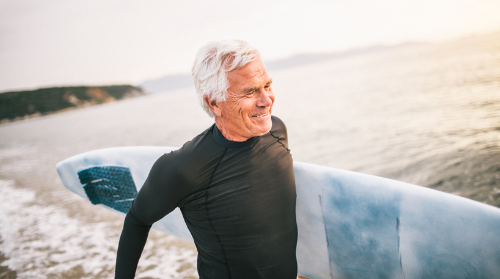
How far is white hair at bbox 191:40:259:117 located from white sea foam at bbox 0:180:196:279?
2.05m

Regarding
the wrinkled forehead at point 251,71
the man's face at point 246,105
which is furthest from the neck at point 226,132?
the wrinkled forehead at point 251,71

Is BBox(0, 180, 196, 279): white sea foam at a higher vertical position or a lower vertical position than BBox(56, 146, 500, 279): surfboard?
lower

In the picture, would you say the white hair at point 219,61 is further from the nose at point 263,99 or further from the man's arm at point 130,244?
the man's arm at point 130,244

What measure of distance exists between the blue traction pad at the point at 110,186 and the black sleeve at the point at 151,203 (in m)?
1.52

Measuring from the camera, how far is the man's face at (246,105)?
1.05 m

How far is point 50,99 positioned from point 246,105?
76712 millimetres

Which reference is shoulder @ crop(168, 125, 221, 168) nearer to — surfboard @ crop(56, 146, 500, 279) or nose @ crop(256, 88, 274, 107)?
nose @ crop(256, 88, 274, 107)

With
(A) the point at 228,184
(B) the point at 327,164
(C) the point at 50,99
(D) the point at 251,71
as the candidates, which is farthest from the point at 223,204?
(C) the point at 50,99

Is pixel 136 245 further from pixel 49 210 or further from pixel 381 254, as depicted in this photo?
pixel 49 210

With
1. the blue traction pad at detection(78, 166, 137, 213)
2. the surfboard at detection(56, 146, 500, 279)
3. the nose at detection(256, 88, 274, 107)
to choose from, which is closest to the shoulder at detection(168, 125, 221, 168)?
the nose at detection(256, 88, 274, 107)

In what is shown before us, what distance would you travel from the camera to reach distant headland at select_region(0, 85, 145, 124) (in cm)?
4816

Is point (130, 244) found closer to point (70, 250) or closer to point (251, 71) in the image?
point (251, 71)

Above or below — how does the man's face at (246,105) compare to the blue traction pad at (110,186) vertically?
above

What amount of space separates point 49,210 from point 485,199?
6231 millimetres
